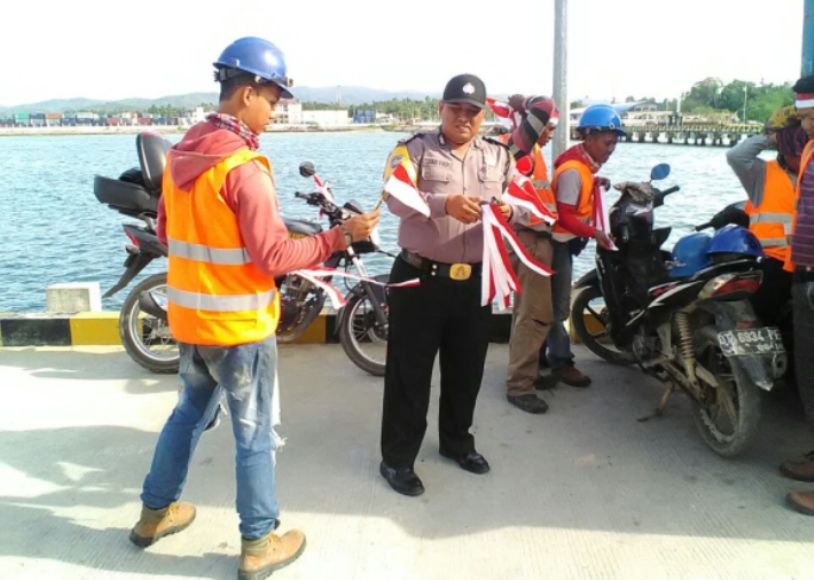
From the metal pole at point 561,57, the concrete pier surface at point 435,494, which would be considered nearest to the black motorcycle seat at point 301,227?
the concrete pier surface at point 435,494

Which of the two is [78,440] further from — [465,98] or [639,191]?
[639,191]

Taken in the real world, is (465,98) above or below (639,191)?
above

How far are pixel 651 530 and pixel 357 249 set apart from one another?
2.84 metres

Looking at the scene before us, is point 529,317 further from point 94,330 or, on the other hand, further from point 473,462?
point 94,330

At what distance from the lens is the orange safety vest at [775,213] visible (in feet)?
11.3

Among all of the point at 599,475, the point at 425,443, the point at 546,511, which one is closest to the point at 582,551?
the point at 546,511

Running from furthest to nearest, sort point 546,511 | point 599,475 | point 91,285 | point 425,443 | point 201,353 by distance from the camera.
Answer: point 91,285 → point 425,443 → point 599,475 → point 546,511 → point 201,353

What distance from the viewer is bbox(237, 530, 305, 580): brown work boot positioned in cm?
258

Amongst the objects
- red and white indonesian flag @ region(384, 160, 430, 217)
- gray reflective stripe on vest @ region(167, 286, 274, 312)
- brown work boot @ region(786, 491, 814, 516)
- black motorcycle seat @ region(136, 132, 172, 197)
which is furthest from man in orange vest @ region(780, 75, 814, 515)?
black motorcycle seat @ region(136, 132, 172, 197)

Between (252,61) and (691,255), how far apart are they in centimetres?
252

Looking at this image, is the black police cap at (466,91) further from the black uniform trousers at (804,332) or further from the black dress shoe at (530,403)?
the black dress shoe at (530,403)

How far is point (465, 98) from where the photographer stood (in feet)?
9.66

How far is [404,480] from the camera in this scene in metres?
3.26

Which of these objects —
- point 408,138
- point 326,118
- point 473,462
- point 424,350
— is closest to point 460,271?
point 424,350
